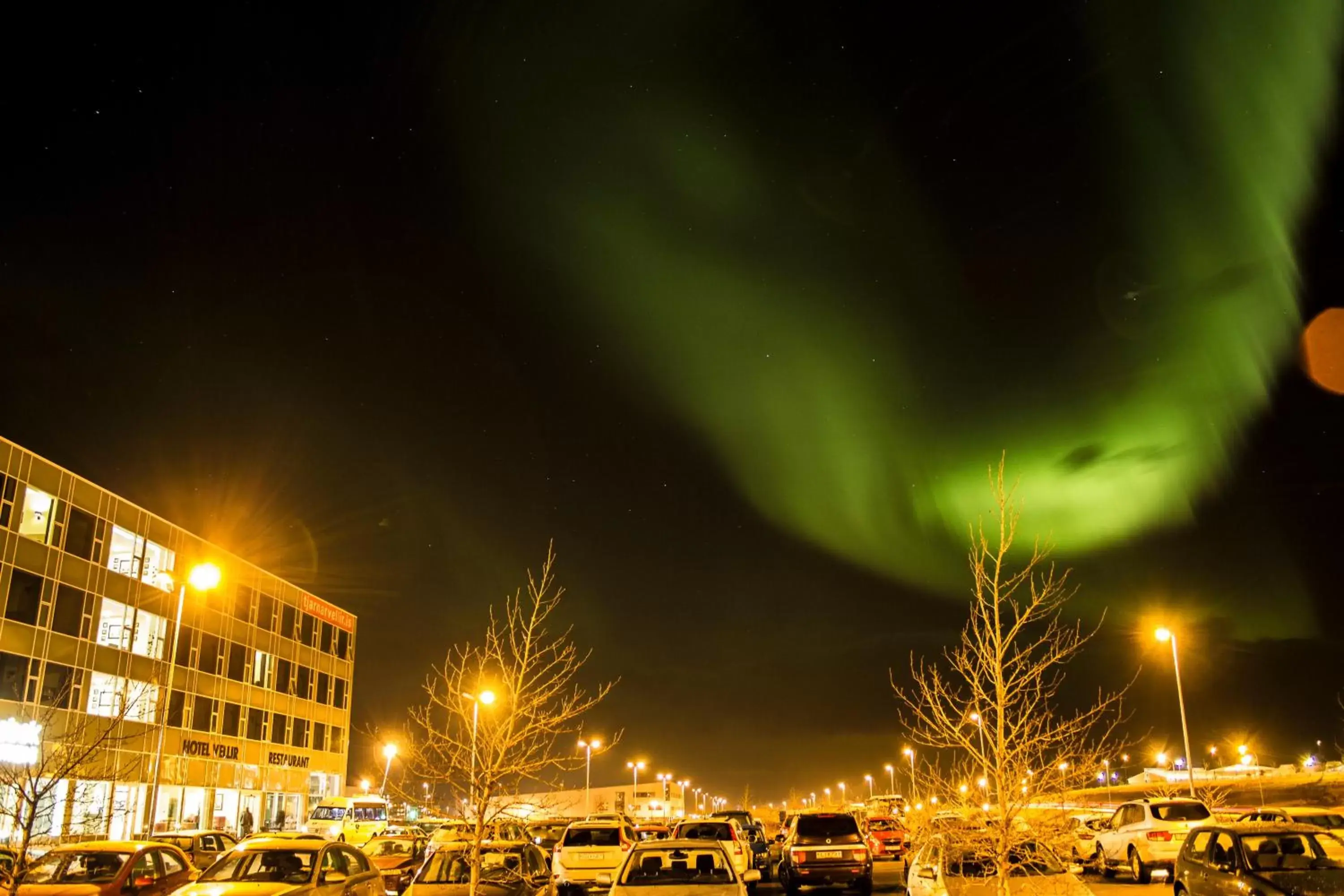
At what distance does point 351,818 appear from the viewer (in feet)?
123

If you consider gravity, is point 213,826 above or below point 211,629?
below

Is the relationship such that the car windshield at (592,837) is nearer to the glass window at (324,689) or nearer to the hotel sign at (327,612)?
the hotel sign at (327,612)

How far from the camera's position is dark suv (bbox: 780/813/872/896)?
20.1 m

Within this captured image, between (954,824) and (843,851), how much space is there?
8.75 meters

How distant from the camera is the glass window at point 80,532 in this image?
132ft

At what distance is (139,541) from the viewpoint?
44.9m

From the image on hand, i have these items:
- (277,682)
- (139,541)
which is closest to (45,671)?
(139,541)

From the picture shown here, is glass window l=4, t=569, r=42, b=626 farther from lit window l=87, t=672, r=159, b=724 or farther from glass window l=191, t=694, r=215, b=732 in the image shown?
glass window l=191, t=694, r=215, b=732

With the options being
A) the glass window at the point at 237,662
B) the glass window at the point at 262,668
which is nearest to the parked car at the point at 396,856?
the glass window at the point at 237,662

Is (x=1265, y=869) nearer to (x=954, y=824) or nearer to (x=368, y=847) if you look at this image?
(x=954, y=824)

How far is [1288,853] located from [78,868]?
16624 millimetres

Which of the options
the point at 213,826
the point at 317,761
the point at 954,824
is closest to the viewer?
the point at 954,824

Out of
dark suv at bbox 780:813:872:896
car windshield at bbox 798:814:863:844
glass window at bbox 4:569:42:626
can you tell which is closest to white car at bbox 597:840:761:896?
dark suv at bbox 780:813:872:896

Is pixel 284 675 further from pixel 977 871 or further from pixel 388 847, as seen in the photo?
pixel 977 871
